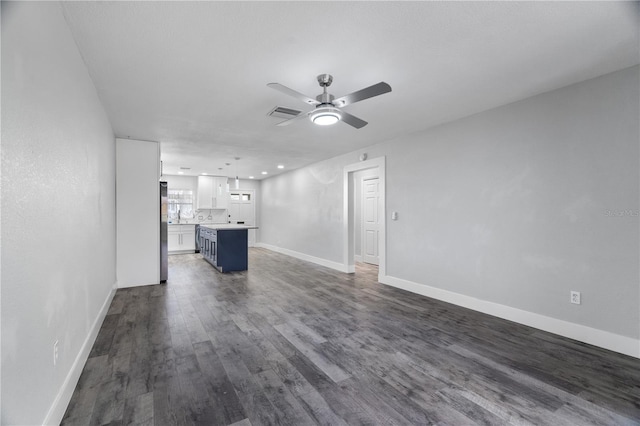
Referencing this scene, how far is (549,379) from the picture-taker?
215 centimetres

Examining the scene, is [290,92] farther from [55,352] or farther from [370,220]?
[370,220]

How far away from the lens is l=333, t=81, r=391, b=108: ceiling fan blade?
2.20 metres

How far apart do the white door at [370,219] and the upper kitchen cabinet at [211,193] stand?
4.44 metres

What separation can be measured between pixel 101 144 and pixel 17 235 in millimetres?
2503

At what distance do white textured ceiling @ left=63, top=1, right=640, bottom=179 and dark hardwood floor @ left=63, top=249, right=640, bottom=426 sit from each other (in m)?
2.51

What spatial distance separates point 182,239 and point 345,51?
814 cm

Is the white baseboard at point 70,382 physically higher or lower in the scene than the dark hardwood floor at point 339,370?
higher

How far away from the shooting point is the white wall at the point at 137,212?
4.59m

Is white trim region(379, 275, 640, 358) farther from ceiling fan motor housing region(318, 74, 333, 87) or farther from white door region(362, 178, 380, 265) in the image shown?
ceiling fan motor housing region(318, 74, 333, 87)

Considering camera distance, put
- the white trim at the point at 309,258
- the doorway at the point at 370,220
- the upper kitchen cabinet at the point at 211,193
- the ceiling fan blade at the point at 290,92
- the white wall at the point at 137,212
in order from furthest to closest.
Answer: the upper kitchen cabinet at the point at 211,193 < the doorway at the point at 370,220 < the white trim at the point at 309,258 < the white wall at the point at 137,212 < the ceiling fan blade at the point at 290,92

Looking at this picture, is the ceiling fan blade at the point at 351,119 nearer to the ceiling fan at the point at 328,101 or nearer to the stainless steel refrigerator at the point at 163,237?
the ceiling fan at the point at 328,101

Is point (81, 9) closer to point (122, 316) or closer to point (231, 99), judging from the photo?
point (231, 99)

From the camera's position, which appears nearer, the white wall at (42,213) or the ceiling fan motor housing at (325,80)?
the white wall at (42,213)

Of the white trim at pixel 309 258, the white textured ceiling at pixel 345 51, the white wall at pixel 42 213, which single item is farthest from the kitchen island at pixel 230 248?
the white wall at pixel 42 213
